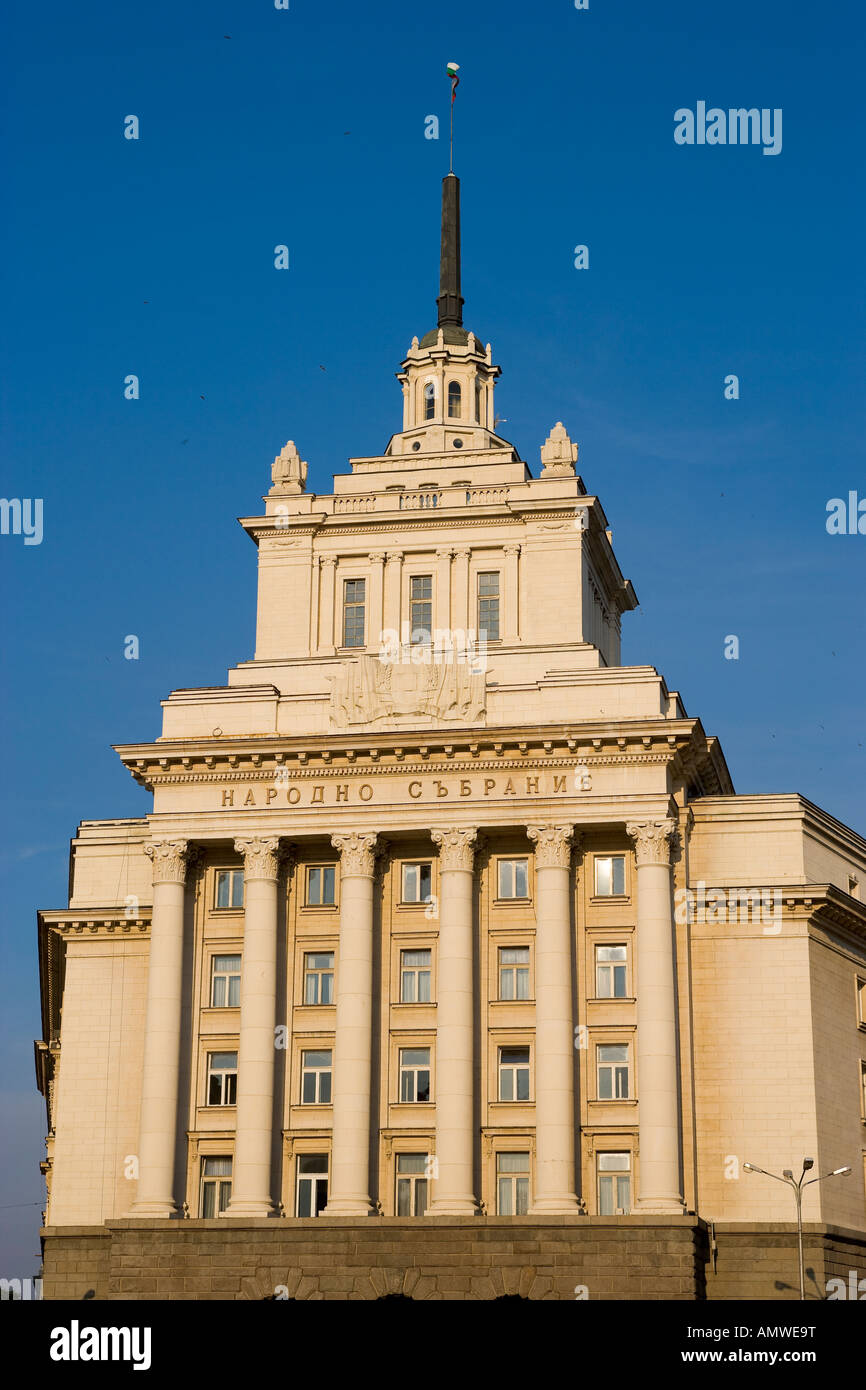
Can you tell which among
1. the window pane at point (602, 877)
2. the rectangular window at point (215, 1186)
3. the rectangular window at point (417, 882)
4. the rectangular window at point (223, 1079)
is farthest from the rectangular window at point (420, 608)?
the rectangular window at point (215, 1186)

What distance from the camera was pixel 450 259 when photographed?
287 ft

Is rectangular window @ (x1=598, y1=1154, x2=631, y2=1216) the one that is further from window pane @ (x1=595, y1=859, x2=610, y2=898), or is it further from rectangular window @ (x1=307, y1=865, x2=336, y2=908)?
rectangular window @ (x1=307, y1=865, x2=336, y2=908)

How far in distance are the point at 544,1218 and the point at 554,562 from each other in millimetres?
25498

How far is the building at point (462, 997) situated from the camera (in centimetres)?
6194

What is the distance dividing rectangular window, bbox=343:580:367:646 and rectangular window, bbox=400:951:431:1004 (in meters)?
13.5

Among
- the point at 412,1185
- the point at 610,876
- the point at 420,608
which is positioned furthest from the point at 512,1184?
the point at 420,608

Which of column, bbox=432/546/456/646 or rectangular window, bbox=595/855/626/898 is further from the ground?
column, bbox=432/546/456/646

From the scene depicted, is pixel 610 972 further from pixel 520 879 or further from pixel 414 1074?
pixel 414 1074

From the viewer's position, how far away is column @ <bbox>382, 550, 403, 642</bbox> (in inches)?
2899

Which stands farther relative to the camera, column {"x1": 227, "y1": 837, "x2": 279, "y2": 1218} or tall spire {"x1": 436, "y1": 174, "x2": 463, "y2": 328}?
tall spire {"x1": 436, "y1": 174, "x2": 463, "y2": 328}

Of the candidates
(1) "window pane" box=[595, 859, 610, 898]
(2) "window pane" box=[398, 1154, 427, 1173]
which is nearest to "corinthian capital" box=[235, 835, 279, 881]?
(2) "window pane" box=[398, 1154, 427, 1173]

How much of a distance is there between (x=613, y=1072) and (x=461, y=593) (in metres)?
20.0
